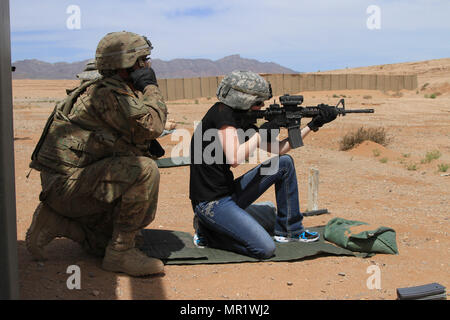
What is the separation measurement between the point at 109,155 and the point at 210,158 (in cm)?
80

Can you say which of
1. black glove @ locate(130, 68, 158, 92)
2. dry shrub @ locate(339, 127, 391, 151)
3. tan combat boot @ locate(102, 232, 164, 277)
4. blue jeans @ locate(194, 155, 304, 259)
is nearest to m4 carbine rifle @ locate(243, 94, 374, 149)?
blue jeans @ locate(194, 155, 304, 259)

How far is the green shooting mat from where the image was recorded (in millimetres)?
3916

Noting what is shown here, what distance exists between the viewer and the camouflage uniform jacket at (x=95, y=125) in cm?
339

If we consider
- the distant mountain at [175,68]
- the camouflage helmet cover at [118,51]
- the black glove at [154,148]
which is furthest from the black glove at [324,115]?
the distant mountain at [175,68]

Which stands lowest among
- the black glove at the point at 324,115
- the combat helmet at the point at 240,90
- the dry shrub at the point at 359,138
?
the dry shrub at the point at 359,138

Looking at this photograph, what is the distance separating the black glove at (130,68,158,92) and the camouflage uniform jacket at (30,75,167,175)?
0.15 meters

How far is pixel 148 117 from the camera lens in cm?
342

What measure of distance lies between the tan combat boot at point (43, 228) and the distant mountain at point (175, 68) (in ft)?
507
